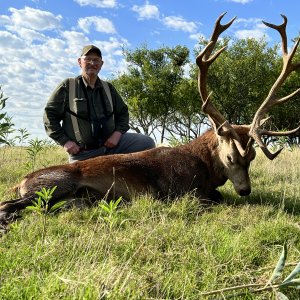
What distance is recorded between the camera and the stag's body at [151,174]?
4906mm

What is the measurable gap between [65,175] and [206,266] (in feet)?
8.21

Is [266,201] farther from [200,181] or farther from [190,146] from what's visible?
[190,146]

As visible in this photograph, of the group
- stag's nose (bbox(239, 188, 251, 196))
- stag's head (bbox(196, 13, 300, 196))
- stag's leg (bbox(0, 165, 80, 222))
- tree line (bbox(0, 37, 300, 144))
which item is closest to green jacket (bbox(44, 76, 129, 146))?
stag's leg (bbox(0, 165, 80, 222))

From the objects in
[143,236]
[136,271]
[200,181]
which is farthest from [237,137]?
[136,271]

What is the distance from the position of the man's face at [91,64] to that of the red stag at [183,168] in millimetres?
1806

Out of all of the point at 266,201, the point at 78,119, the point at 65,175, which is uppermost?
the point at 78,119

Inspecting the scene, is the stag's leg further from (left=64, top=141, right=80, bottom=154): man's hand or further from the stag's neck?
the stag's neck

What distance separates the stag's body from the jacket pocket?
1349 mm

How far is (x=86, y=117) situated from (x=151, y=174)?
71.1 inches

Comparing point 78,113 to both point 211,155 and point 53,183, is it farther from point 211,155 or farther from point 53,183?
point 211,155

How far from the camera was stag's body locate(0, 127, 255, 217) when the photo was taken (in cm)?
491

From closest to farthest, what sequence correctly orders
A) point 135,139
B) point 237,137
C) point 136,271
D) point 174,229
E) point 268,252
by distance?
point 136,271, point 268,252, point 174,229, point 237,137, point 135,139

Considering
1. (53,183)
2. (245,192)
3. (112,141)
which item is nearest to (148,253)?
(53,183)

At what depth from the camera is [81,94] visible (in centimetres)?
658
